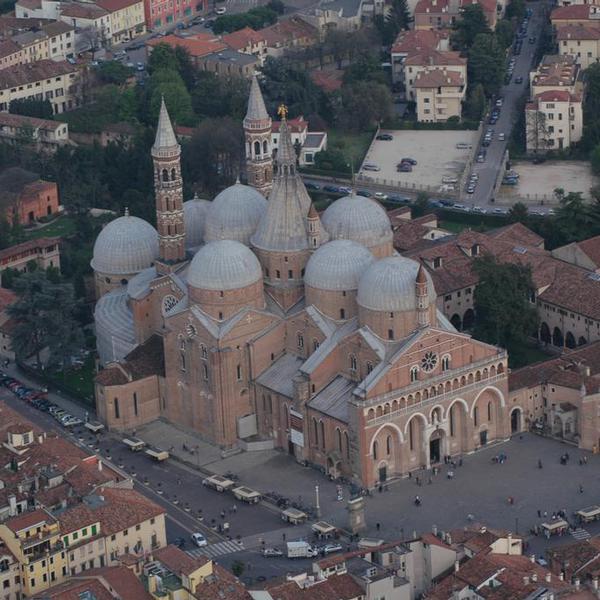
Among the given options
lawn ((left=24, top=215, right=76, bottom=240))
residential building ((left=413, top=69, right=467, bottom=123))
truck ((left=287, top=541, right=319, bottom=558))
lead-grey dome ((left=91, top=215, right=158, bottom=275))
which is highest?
lead-grey dome ((left=91, top=215, right=158, bottom=275))

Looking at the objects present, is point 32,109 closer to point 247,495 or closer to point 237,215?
point 237,215

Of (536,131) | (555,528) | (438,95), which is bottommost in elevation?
(555,528)

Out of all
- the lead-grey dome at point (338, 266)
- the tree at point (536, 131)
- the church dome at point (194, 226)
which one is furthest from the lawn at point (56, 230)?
the lead-grey dome at point (338, 266)

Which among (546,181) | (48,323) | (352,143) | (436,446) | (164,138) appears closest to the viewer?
(436,446)

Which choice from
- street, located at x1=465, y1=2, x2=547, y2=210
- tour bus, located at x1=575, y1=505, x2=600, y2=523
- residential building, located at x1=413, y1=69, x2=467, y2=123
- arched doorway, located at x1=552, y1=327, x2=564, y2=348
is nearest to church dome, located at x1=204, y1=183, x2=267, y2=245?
arched doorway, located at x1=552, y1=327, x2=564, y2=348

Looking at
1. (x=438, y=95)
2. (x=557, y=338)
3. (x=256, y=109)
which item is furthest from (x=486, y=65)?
(x=256, y=109)

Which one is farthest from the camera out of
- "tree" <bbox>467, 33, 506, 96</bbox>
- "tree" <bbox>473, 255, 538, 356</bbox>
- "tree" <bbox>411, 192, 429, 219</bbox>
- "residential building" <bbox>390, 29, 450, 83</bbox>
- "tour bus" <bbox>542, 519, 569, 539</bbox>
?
"residential building" <bbox>390, 29, 450, 83</bbox>

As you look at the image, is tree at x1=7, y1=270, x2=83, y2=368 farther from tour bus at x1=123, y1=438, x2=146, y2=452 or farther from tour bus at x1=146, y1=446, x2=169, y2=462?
tour bus at x1=146, y1=446, x2=169, y2=462
